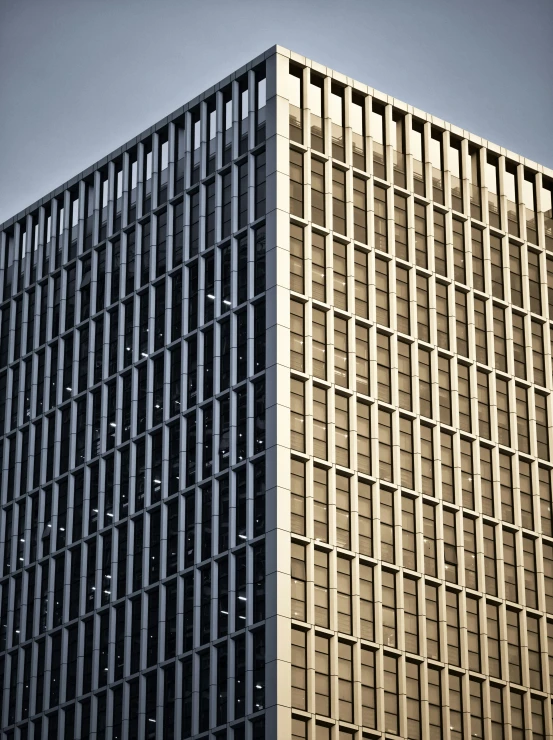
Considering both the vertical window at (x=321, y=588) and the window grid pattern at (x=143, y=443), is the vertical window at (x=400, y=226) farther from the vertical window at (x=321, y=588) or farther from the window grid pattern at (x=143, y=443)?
the vertical window at (x=321, y=588)

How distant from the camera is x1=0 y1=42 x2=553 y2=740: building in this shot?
125938 millimetres


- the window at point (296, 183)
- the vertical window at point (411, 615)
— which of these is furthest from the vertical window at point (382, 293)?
the vertical window at point (411, 615)

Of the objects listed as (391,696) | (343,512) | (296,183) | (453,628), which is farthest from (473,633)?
(296,183)

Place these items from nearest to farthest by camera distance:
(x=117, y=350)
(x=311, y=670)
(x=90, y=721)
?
(x=311, y=670) < (x=90, y=721) < (x=117, y=350)

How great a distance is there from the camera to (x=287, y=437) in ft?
416

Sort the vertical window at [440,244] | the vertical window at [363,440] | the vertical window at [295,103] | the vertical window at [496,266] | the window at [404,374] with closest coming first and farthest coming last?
the vertical window at [363,440] < the vertical window at [295,103] < the window at [404,374] < the vertical window at [440,244] < the vertical window at [496,266]

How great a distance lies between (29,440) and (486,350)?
33.2m

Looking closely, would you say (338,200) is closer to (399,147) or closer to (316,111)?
(316,111)

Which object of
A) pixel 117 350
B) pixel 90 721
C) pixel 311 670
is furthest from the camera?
pixel 117 350

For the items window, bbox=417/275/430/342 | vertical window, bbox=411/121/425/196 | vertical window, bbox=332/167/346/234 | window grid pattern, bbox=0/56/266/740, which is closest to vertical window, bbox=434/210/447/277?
window, bbox=417/275/430/342

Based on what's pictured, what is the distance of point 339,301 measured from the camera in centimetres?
13425

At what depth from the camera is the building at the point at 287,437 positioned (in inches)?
4958

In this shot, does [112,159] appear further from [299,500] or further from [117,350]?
[299,500]

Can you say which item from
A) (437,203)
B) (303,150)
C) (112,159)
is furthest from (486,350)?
(112,159)
